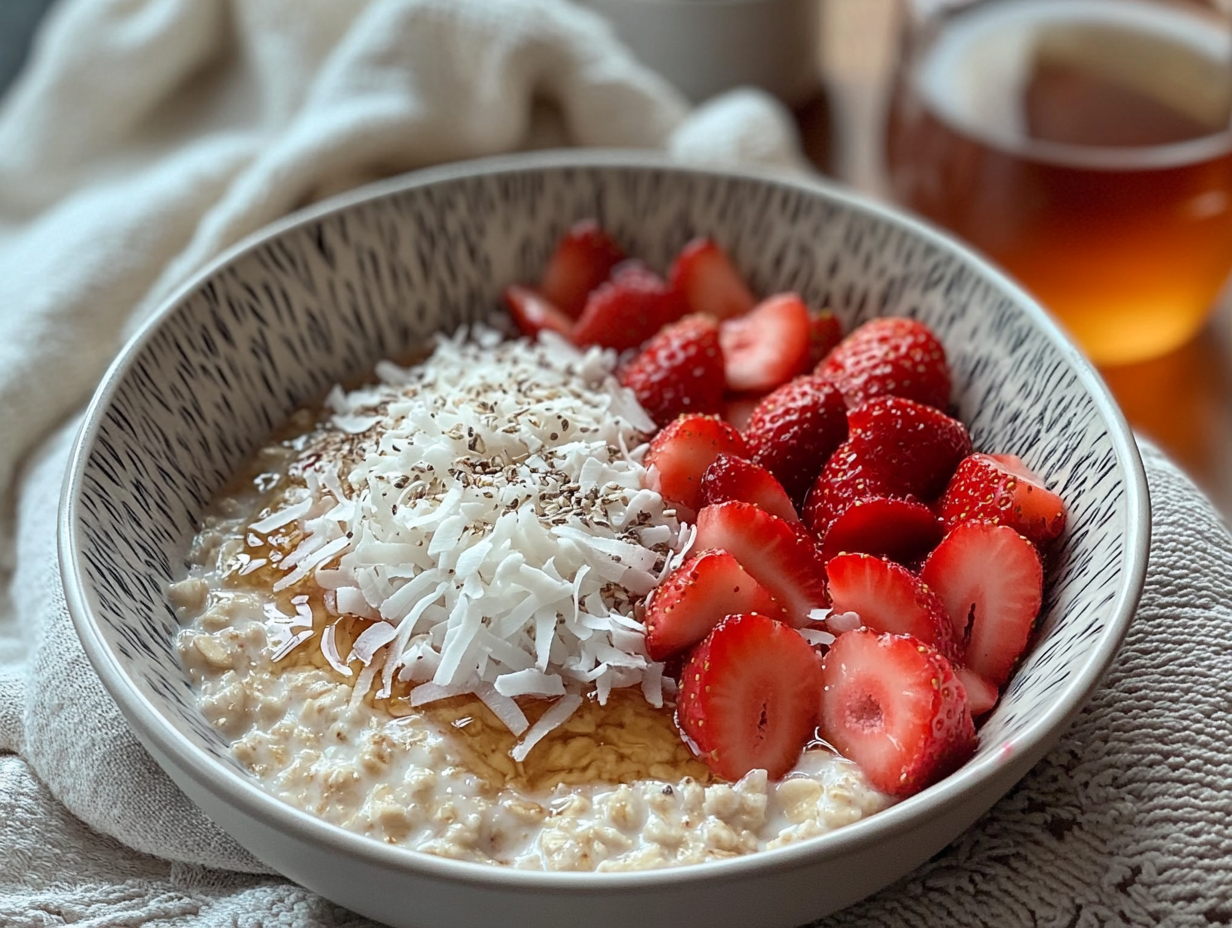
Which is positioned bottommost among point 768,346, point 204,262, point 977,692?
point 977,692

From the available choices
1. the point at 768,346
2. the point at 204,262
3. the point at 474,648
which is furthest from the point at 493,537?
the point at 204,262

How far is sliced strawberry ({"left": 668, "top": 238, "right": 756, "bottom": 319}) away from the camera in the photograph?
1.32 meters

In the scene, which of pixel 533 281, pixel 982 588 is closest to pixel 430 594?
pixel 982 588

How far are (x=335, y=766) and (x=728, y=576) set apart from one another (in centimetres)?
30

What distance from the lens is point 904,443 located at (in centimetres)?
106

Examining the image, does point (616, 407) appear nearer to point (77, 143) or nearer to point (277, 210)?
point (277, 210)

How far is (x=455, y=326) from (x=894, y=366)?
0.47 meters

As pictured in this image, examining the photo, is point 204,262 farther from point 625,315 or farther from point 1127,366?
point 1127,366

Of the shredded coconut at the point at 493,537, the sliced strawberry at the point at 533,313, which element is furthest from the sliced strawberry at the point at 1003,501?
the sliced strawberry at the point at 533,313

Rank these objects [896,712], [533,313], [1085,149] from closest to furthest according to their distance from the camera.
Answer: [896,712]
[533,313]
[1085,149]

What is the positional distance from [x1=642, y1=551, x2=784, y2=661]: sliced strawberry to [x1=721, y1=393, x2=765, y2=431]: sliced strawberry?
0.91 feet

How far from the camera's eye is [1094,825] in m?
0.89

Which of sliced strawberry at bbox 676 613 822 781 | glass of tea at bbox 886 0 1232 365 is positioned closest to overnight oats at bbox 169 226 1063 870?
sliced strawberry at bbox 676 613 822 781

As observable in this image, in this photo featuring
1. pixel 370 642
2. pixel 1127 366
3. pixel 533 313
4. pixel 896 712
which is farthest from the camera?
pixel 1127 366
